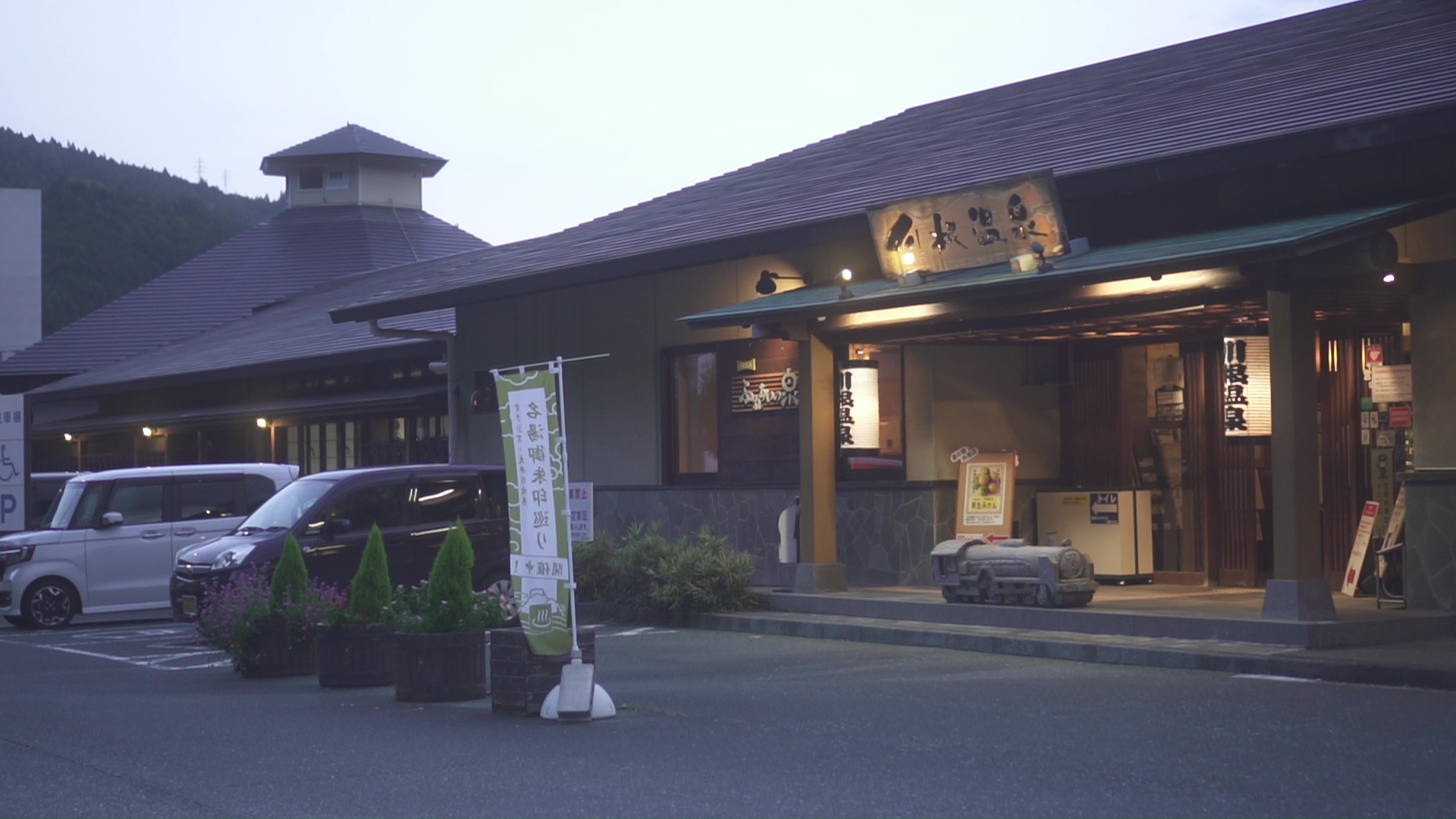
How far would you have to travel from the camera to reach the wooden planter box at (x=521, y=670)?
388 inches

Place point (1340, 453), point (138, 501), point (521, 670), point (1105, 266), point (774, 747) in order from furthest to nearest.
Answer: point (138, 501), point (1340, 453), point (1105, 266), point (521, 670), point (774, 747)

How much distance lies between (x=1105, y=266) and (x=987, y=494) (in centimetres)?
427

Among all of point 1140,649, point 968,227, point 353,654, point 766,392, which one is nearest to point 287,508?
point 353,654

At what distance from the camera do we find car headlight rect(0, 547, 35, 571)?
1783 centimetres

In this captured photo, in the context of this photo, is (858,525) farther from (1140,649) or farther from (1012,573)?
(1140,649)

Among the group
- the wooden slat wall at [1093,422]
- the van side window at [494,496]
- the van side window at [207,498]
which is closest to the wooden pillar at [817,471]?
the wooden slat wall at [1093,422]

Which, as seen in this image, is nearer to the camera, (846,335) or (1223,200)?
(1223,200)

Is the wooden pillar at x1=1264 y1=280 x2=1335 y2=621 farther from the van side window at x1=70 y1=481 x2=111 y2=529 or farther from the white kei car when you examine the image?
the van side window at x1=70 y1=481 x2=111 y2=529

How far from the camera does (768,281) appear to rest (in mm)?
17266

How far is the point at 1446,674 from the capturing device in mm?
9891

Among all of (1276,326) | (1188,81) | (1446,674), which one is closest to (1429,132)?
(1276,326)

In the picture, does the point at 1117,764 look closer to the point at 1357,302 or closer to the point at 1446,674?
the point at 1446,674

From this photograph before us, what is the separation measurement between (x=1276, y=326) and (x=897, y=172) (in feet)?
20.2

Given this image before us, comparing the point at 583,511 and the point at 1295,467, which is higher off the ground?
the point at 1295,467
